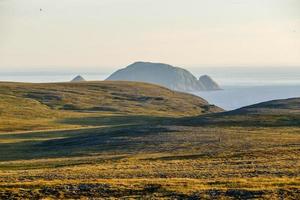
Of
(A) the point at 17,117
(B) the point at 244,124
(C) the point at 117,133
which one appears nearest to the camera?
(C) the point at 117,133

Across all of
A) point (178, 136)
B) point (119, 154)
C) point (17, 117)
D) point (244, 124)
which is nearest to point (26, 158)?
point (119, 154)

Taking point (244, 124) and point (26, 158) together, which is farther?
point (244, 124)

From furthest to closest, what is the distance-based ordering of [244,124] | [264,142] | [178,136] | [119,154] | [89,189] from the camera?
[244,124] → [178,136] → [264,142] → [119,154] → [89,189]

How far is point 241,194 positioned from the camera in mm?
38531

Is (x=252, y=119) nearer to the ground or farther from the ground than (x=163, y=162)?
farther from the ground

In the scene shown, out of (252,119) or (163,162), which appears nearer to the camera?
(163,162)

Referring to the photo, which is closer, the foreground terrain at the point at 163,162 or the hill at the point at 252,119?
the foreground terrain at the point at 163,162

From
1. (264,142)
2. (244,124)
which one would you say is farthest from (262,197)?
(244,124)

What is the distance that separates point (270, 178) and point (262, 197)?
27.2 feet

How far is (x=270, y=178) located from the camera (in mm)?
45500

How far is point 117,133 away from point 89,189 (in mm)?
77699

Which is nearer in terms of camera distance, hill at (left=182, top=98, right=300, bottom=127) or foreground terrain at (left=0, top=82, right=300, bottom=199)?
foreground terrain at (left=0, top=82, right=300, bottom=199)

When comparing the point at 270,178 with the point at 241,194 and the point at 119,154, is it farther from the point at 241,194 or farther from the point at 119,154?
the point at 119,154

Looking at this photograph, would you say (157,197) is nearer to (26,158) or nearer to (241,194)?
(241,194)
